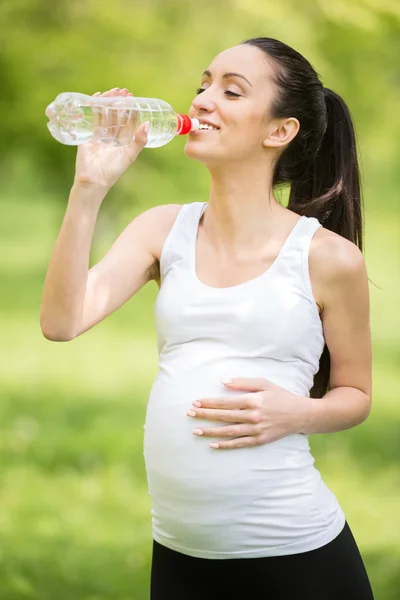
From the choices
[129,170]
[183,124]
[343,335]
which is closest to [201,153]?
[183,124]

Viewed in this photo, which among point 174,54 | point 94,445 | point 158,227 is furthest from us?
point 174,54

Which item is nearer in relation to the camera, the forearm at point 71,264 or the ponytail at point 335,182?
the forearm at point 71,264

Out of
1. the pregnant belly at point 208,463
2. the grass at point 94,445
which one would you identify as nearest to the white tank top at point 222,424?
the pregnant belly at point 208,463

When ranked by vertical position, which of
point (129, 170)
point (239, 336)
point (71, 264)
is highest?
point (129, 170)

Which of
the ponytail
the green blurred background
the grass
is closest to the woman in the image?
the ponytail

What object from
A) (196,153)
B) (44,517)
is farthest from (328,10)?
(196,153)

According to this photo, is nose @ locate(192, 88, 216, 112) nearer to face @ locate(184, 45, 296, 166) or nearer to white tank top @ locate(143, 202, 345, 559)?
face @ locate(184, 45, 296, 166)

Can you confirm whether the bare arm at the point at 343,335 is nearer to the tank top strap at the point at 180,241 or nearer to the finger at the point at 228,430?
the finger at the point at 228,430

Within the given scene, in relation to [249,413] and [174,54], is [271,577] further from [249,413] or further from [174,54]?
[174,54]

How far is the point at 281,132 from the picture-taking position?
1.90 m

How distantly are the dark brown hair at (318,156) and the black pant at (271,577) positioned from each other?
0.38 meters

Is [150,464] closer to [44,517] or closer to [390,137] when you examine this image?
[44,517]

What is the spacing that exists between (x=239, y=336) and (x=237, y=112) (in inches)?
16.2

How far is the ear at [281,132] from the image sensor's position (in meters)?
1.88
